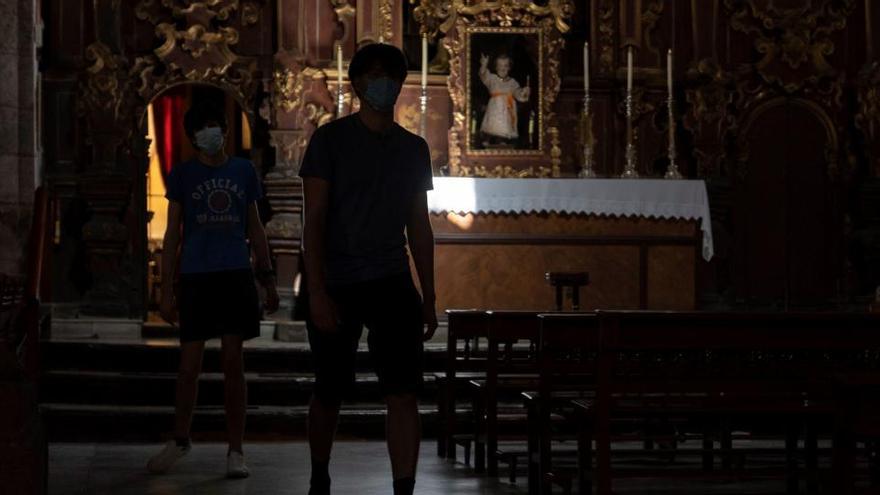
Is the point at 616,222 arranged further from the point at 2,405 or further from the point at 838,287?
the point at 2,405

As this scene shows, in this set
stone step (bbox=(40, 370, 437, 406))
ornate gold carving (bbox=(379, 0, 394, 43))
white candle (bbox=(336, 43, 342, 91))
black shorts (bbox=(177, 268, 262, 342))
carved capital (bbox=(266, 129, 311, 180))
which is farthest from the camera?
ornate gold carving (bbox=(379, 0, 394, 43))

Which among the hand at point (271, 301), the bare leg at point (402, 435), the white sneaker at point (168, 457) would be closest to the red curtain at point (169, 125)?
the white sneaker at point (168, 457)

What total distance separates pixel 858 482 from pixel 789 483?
3.25ft

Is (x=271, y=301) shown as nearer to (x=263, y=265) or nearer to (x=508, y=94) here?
(x=263, y=265)

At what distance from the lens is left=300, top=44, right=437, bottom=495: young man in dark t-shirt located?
6.31 metres

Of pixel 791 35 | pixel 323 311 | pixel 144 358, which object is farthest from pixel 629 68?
pixel 323 311

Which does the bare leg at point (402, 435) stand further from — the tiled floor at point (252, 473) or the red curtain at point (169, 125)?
the red curtain at point (169, 125)

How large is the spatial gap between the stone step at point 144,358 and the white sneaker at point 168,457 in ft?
10.0

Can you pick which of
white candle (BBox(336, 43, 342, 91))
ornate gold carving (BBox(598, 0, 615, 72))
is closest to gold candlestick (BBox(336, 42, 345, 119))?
white candle (BBox(336, 43, 342, 91))

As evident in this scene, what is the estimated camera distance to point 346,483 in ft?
27.3

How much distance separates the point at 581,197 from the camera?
13531 millimetres

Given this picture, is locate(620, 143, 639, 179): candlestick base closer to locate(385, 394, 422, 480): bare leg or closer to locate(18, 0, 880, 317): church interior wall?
locate(18, 0, 880, 317): church interior wall

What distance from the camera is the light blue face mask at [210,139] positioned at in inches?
328

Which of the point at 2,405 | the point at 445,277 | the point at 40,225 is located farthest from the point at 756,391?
the point at 445,277
